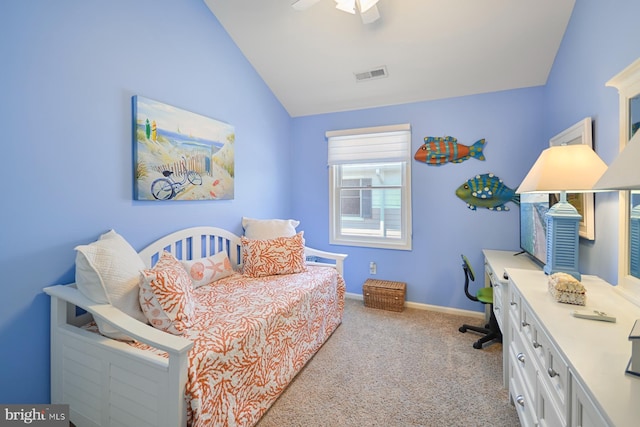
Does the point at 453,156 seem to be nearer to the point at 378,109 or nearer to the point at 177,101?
the point at 378,109

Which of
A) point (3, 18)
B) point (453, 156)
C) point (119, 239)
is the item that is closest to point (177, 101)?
point (3, 18)

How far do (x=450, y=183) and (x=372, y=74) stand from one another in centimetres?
143

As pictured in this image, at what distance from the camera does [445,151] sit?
10.3 ft

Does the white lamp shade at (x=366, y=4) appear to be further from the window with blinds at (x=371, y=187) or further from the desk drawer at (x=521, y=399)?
the desk drawer at (x=521, y=399)

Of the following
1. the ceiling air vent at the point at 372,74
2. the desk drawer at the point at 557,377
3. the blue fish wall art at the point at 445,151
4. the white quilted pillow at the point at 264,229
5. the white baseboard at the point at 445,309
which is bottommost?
the white baseboard at the point at 445,309

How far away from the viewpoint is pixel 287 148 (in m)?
3.83

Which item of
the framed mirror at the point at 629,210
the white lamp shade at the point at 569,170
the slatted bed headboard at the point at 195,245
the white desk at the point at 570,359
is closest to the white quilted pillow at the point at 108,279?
the slatted bed headboard at the point at 195,245

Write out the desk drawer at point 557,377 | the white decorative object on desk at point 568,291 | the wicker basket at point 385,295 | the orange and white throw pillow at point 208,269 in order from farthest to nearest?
the wicker basket at point 385,295 < the orange and white throw pillow at point 208,269 < the white decorative object on desk at point 568,291 < the desk drawer at point 557,377

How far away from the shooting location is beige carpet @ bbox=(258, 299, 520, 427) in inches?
66.1

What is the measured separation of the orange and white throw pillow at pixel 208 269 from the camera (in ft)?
7.46

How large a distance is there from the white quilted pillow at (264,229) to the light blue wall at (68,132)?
61 centimetres

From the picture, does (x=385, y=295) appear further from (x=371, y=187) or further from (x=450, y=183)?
(x=450, y=183)

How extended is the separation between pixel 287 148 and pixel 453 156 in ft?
6.63

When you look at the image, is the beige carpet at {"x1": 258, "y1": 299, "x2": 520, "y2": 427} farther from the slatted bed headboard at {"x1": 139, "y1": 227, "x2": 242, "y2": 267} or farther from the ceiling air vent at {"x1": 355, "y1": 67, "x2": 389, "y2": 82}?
the ceiling air vent at {"x1": 355, "y1": 67, "x2": 389, "y2": 82}
